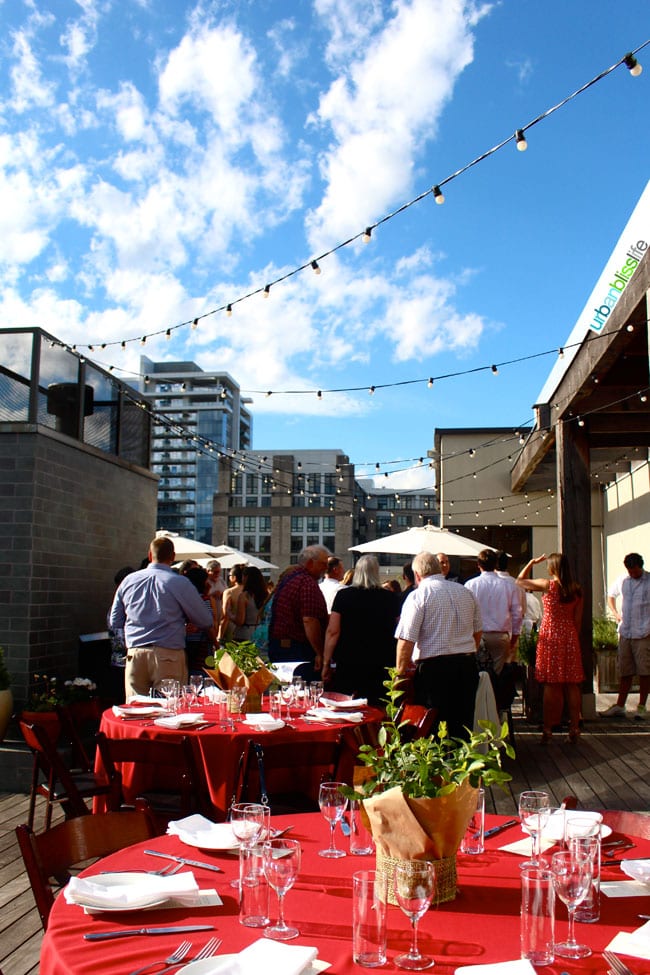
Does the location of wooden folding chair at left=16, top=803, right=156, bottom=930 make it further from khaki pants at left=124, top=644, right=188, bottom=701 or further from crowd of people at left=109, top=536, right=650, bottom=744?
khaki pants at left=124, top=644, right=188, bottom=701

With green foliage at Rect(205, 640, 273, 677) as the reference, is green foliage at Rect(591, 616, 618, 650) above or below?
below

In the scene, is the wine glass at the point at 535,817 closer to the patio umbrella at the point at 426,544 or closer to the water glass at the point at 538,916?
the water glass at the point at 538,916

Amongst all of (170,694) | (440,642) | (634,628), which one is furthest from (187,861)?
(634,628)

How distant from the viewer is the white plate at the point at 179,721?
440 cm

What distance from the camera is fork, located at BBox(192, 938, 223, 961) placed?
174cm

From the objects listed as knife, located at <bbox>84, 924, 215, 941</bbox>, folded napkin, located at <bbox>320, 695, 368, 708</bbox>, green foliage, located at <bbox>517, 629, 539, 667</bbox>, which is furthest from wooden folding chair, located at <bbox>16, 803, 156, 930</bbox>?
green foliage, located at <bbox>517, 629, 539, 667</bbox>

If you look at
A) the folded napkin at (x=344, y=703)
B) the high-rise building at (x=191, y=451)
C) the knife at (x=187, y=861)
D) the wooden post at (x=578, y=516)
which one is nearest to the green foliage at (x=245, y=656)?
the folded napkin at (x=344, y=703)

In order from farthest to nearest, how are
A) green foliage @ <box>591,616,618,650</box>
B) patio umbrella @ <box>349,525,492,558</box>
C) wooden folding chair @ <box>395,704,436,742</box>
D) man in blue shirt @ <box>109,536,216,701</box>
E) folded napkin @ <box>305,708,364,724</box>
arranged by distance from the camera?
1. green foliage @ <box>591,616,618,650</box>
2. patio umbrella @ <box>349,525,492,558</box>
3. man in blue shirt @ <box>109,536,216,701</box>
4. folded napkin @ <box>305,708,364,724</box>
5. wooden folding chair @ <box>395,704,436,742</box>

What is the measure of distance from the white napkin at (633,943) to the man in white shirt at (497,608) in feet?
19.5

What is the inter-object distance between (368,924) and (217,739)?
8.65 ft

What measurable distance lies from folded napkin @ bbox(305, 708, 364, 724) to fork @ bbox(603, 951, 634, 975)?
295 cm

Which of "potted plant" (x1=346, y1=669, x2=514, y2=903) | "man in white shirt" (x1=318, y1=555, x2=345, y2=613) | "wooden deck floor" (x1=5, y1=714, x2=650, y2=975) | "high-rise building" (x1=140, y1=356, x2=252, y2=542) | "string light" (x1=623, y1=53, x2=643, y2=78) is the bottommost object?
"wooden deck floor" (x1=5, y1=714, x2=650, y2=975)

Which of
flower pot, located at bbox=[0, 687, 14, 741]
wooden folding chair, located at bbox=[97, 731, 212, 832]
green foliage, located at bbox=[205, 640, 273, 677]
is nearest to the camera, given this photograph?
wooden folding chair, located at bbox=[97, 731, 212, 832]

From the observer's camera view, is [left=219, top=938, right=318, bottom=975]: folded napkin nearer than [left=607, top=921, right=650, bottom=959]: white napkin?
Yes
